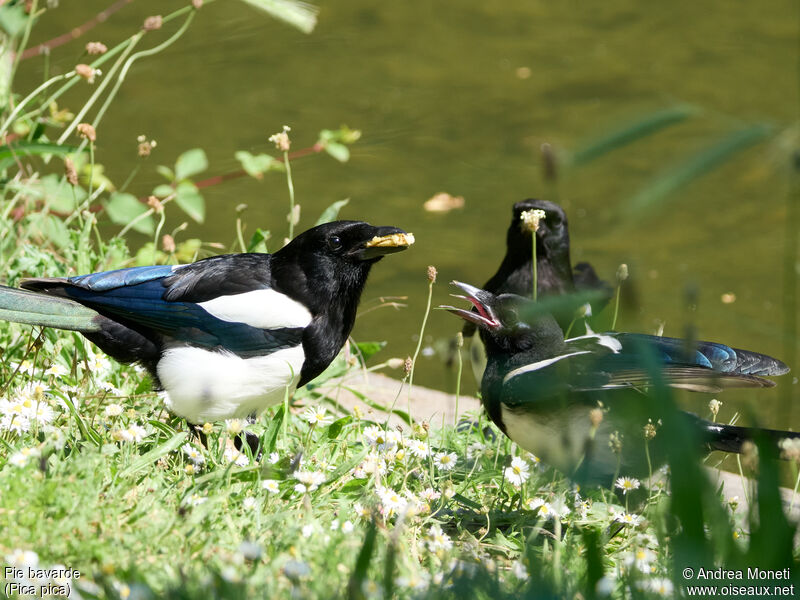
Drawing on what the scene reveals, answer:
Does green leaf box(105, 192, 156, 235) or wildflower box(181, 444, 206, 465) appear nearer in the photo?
wildflower box(181, 444, 206, 465)

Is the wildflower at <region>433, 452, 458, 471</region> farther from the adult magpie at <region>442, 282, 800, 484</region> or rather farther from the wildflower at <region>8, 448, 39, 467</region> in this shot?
the wildflower at <region>8, 448, 39, 467</region>

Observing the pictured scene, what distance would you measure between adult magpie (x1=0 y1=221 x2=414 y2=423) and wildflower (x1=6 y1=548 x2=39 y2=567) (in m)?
0.86

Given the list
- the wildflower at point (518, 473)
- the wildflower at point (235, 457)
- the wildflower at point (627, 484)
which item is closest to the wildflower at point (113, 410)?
the wildflower at point (235, 457)

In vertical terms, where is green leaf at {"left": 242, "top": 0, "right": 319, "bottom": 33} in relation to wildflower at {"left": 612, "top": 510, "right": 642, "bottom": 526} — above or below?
above

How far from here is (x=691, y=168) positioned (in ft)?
3.30

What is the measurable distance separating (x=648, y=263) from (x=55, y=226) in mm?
2613

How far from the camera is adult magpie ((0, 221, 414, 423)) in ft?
8.78

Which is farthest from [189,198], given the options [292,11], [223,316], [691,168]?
[691,168]

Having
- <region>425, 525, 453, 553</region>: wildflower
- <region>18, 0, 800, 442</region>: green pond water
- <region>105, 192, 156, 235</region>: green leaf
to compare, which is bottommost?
<region>18, 0, 800, 442</region>: green pond water

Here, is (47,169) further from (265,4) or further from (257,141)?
(265,4)

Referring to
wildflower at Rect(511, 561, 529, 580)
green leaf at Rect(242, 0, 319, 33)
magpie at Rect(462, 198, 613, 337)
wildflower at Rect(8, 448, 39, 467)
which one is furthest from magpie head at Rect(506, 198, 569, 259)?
wildflower at Rect(8, 448, 39, 467)

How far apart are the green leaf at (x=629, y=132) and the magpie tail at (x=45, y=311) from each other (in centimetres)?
186

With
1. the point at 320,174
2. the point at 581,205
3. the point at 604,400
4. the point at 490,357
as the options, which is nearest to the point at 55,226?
the point at 490,357

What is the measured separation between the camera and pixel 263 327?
Result: 270 centimetres
